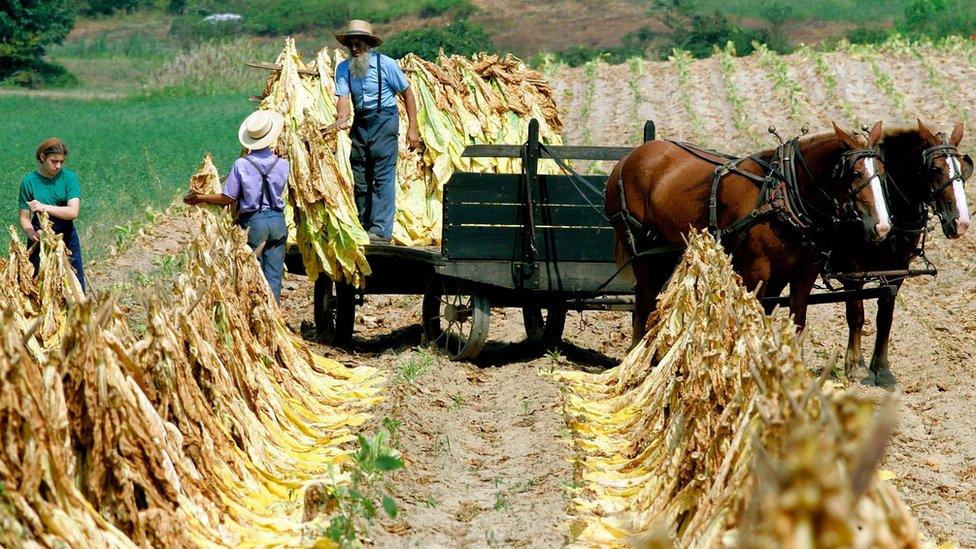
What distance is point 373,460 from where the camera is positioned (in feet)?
22.4

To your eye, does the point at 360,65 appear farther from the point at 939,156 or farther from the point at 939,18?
the point at 939,18

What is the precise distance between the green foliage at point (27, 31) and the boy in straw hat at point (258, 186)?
152 ft

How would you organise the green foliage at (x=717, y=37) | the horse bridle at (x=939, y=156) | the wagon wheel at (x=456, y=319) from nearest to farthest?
1. the horse bridle at (x=939, y=156)
2. the wagon wheel at (x=456, y=319)
3. the green foliage at (x=717, y=37)

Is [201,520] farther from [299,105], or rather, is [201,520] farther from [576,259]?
[299,105]

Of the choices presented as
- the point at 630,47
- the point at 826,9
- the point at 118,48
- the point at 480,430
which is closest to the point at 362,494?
the point at 480,430

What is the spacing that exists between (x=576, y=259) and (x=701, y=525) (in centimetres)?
545

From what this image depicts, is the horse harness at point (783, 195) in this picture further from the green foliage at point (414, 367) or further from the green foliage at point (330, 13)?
the green foliage at point (330, 13)

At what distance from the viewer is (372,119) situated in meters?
11.0

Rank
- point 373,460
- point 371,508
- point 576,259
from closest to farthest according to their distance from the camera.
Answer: point 371,508 < point 373,460 < point 576,259

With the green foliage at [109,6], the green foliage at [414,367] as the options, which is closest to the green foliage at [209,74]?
the green foliage at [109,6]

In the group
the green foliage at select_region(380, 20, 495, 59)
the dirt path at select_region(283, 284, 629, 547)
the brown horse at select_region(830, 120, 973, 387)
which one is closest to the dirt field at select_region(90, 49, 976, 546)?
the dirt path at select_region(283, 284, 629, 547)

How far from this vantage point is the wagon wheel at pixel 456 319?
10.5m

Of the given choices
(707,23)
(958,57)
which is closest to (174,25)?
(707,23)

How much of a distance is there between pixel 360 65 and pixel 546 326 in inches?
95.7
